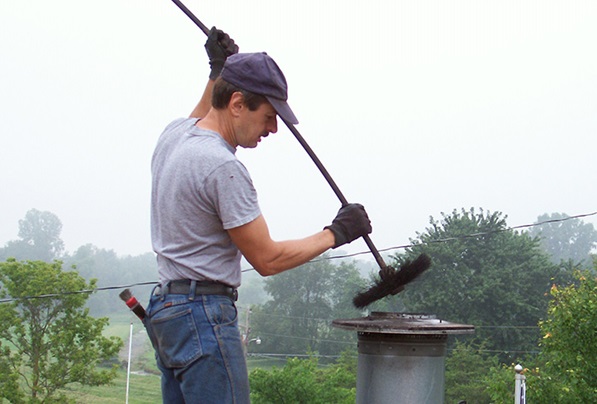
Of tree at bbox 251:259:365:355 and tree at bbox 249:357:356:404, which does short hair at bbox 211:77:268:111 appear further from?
tree at bbox 251:259:365:355

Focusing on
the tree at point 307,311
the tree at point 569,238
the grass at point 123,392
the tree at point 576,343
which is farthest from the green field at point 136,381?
the tree at point 569,238

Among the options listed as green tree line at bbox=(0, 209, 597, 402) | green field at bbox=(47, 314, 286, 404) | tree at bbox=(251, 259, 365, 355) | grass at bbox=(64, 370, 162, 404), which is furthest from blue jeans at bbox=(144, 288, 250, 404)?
grass at bbox=(64, 370, 162, 404)

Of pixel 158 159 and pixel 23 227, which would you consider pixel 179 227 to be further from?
pixel 23 227

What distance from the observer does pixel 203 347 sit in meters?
2.48

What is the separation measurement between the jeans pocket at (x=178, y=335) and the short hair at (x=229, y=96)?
67 centimetres

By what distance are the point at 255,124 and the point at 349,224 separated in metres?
0.56

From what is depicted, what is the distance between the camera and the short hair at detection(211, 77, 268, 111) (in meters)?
2.62

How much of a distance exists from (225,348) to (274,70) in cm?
92

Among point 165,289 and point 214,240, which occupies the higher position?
point 214,240

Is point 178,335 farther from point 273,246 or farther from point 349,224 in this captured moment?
point 349,224

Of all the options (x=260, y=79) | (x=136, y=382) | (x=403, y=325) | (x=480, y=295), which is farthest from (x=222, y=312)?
(x=136, y=382)

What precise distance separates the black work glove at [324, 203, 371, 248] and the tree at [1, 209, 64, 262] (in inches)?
3139

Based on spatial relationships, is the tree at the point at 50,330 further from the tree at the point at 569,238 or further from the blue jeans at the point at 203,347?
the tree at the point at 569,238

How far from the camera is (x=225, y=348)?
250 centimetres
